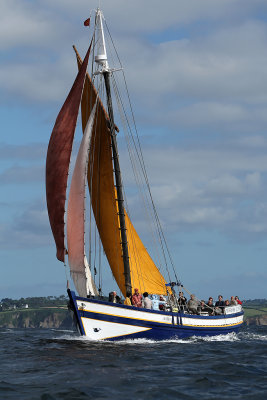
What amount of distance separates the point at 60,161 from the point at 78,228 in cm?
355

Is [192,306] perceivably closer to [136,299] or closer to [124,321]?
[136,299]

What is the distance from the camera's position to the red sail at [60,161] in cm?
3388

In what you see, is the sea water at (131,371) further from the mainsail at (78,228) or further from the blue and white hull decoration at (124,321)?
the mainsail at (78,228)

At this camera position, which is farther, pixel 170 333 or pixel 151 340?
pixel 170 333

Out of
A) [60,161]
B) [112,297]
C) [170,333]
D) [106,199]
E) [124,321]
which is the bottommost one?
[170,333]

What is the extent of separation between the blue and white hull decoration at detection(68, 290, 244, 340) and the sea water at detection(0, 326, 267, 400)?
1.77ft

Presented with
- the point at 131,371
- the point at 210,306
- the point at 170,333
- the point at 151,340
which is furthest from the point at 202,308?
the point at 131,371

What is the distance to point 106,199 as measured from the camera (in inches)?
1534

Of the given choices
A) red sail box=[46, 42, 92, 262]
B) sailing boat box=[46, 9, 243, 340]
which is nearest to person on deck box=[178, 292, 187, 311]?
sailing boat box=[46, 9, 243, 340]

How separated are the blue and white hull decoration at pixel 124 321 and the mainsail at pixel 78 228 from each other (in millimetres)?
1312

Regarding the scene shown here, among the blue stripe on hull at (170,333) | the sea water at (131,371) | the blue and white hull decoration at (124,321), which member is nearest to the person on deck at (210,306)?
the blue stripe on hull at (170,333)

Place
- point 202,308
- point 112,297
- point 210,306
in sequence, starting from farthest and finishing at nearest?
point 210,306, point 202,308, point 112,297

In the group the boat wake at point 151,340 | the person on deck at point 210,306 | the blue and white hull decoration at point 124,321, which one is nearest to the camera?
the blue and white hull decoration at point 124,321

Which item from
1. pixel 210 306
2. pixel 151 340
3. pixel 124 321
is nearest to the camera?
pixel 124 321
